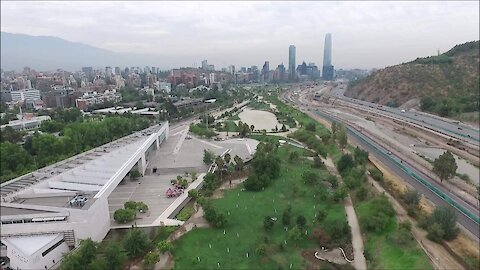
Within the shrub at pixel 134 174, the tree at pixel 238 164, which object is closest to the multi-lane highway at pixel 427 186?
the tree at pixel 238 164

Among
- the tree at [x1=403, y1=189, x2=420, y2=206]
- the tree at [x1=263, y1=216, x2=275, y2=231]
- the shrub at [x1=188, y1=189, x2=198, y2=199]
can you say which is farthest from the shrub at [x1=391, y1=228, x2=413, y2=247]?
the shrub at [x1=188, y1=189, x2=198, y2=199]

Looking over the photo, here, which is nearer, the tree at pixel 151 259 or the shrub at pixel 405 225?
the tree at pixel 151 259

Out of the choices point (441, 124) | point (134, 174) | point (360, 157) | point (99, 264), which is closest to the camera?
point (99, 264)

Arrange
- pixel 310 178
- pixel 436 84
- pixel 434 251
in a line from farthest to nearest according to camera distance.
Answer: pixel 436 84 → pixel 310 178 → pixel 434 251

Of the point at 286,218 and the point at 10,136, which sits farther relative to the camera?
the point at 10,136

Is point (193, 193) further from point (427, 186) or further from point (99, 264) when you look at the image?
point (427, 186)

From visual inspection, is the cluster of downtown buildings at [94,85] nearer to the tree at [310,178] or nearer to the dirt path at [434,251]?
the tree at [310,178]

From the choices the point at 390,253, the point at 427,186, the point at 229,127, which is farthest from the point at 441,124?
the point at 390,253

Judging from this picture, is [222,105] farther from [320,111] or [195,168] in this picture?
[195,168]
